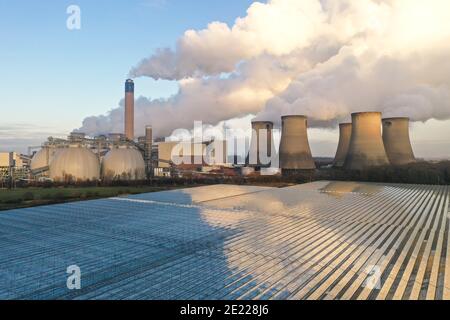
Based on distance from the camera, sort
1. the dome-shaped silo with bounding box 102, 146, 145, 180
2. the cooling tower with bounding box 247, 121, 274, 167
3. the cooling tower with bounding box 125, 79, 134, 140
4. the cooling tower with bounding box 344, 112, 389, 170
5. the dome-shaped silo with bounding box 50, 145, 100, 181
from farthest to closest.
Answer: the cooling tower with bounding box 125, 79, 134, 140
the cooling tower with bounding box 247, 121, 274, 167
the dome-shaped silo with bounding box 102, 146, 145, 180
the dome-shaped silo with bounding box 50, 145, 100, 181
the cooling tower with bounding box 344, 112, 389, 170

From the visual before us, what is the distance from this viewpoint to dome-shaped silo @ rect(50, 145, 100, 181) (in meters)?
29.0

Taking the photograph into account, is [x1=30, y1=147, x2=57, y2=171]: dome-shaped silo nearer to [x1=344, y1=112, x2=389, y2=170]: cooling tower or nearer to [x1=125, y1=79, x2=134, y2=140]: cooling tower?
[x1=125, y1=79, x2=134, y2=140]: cooling tower

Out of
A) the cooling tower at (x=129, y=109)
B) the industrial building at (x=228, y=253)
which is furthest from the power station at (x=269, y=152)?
the industrial building at (x=228, y=253)

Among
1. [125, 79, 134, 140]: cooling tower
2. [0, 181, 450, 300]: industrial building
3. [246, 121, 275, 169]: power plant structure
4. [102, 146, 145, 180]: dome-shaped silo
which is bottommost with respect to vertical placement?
[0, 181, 450, 300]: industrial building

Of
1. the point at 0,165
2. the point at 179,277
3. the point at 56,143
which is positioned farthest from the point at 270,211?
the point at 0,165

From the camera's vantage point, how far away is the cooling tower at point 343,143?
33438 millimetres

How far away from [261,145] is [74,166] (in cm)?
1845

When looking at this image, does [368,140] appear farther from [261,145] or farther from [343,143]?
[261,145]

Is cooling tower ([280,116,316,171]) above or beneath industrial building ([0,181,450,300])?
above

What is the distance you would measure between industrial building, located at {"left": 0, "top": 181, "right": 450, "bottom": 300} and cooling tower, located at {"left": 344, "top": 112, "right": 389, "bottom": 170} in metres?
16.6

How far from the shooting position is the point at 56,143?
3378 cm

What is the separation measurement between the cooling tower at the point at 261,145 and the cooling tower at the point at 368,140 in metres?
9.01

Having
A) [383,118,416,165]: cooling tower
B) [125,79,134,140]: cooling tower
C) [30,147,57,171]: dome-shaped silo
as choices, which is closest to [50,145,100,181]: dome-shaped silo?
[30,147,57,171]: dome-shaped silo

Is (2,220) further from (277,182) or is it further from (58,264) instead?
(277,182)
